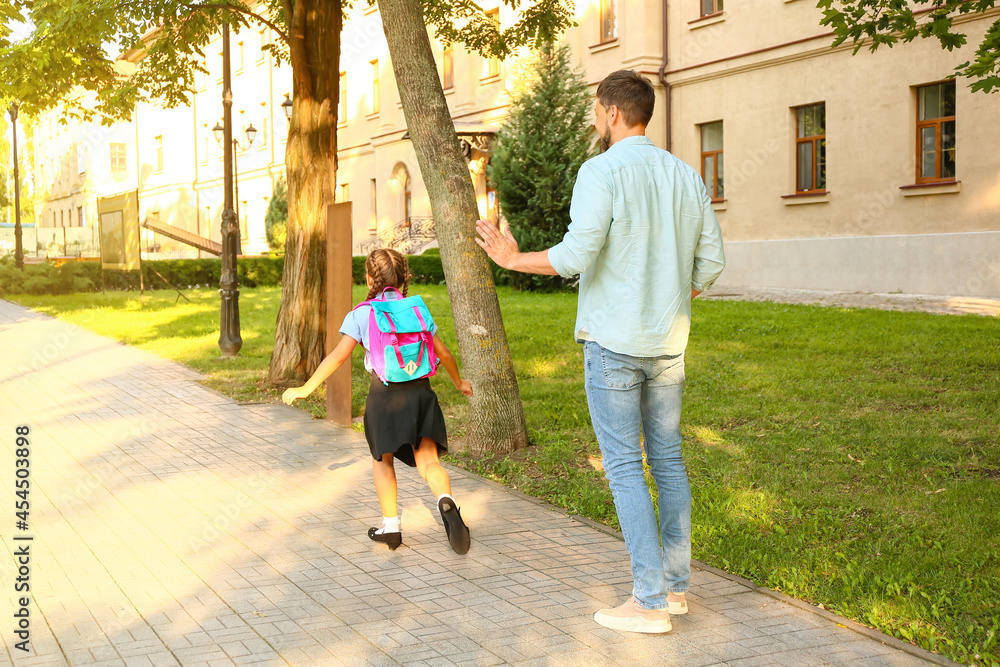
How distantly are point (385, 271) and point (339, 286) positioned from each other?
152 inches

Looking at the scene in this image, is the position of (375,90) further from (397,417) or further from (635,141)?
(635,141)

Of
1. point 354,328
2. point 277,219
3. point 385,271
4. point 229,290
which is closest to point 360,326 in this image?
point 354,328

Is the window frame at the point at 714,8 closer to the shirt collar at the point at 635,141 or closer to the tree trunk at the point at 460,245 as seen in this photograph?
the tree trunk at the point at 460,245

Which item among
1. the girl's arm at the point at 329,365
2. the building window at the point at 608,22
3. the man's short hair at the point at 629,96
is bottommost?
the girl's arm at the point at 329,365

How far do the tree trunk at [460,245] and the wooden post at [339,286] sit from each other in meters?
1.62

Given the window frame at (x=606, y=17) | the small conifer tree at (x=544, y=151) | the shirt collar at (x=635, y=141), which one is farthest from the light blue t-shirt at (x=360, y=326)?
the window frame at (x=606, y=17)

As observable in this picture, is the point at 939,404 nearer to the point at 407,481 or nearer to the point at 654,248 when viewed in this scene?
the point at 407,481

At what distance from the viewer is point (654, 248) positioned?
3.82 meters

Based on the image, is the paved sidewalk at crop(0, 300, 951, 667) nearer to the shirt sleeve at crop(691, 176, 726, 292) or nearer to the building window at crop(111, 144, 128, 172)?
the shirt sleeve at crop(691, 176, 726, 292)

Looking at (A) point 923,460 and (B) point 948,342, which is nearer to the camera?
(A) point 923,460

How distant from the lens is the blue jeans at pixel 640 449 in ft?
12.6


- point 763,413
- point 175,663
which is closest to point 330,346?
point 763,413

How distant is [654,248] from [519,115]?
19097 millimetres

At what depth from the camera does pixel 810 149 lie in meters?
21.4
